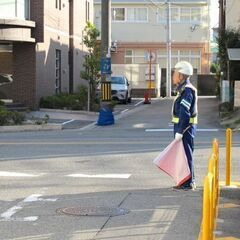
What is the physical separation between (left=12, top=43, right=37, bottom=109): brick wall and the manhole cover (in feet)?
68.2

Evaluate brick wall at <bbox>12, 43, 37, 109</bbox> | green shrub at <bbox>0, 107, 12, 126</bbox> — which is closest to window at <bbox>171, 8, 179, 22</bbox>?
brick wall at <bbox>12, 43, 37, 109</bbox>

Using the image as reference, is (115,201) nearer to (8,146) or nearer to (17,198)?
(17,198)

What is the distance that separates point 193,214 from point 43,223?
1929mm

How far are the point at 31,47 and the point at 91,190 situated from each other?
19620mm

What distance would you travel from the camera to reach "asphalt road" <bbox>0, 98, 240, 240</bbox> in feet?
23.7

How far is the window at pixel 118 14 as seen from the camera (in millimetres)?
59250

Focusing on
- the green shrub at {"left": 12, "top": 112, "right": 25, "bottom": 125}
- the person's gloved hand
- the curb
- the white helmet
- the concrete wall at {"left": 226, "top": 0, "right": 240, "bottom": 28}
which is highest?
the concrete wall at {"left": 226, "top": 0, "right": 240, "bottom": 28}

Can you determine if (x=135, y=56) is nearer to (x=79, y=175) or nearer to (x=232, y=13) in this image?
(x=232, y=13)

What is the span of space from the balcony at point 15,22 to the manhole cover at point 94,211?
19.3m

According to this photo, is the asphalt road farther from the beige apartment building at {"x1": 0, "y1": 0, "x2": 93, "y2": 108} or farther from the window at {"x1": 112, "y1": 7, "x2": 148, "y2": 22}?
the window at {"x1": 112, "y1": 7, "x2": 148, "y2": 22}

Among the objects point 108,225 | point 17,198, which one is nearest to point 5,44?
→ point 17,198

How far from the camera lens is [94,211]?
8.14 metres

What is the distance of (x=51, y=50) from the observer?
31562 millimetres

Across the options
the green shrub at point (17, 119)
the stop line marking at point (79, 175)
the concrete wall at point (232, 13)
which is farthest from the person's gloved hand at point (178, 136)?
the concrete wall at point (232, 13)
